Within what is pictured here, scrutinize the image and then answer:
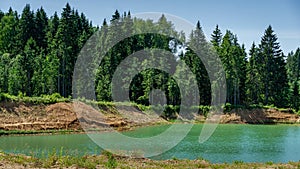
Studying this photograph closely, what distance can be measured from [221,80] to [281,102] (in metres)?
14.0

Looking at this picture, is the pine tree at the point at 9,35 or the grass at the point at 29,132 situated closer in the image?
the grass at the point at 29,132

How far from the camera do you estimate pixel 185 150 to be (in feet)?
80.0

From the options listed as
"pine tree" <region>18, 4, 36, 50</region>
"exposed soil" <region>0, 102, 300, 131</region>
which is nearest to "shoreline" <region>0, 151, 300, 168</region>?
"exposed soil" <region>0, 102, 300, 131</region>

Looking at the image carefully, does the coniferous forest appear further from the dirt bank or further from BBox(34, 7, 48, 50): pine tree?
the dirt bank

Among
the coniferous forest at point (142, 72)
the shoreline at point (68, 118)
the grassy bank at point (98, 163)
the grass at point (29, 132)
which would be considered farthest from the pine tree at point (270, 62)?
the grassy bank at point (98, 163)

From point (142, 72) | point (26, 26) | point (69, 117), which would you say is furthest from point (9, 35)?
point (69, 117)

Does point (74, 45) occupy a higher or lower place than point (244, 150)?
higher

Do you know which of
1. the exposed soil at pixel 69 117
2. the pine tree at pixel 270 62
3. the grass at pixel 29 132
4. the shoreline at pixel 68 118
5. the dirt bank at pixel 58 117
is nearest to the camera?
the grass at pixel 29 132

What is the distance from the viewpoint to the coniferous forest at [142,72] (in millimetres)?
58875

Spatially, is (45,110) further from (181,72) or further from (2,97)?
(181,72)

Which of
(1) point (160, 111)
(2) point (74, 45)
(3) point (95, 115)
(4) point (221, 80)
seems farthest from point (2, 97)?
(4) point (221, 80)

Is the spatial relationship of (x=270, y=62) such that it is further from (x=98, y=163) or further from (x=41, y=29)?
(x=98, y=163)

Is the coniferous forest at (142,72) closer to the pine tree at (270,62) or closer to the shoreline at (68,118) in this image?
the pine tree at (270,62)

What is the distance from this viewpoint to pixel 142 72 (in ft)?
196
